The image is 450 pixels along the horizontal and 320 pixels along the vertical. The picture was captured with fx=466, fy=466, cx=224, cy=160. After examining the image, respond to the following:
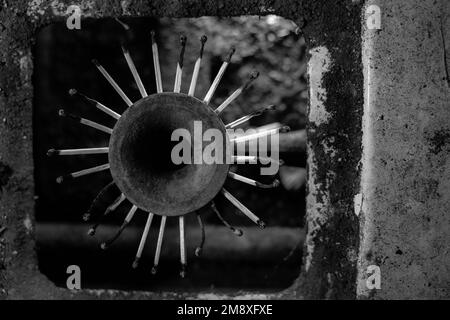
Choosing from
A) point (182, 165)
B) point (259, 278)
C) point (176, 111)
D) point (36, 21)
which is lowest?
point (259, 278)

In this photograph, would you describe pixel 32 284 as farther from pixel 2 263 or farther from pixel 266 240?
pixel 266 240

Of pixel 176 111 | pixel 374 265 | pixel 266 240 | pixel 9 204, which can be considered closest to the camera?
pixel 176 111

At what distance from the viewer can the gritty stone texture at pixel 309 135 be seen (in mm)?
1758

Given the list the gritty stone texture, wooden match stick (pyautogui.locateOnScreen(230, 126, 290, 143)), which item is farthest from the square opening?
wooden match stick (pyautogui.locateOnScreen(230, 126, 290, 143))

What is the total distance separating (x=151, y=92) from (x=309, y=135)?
1.47 metres

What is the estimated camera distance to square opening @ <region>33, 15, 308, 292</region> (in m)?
2.88

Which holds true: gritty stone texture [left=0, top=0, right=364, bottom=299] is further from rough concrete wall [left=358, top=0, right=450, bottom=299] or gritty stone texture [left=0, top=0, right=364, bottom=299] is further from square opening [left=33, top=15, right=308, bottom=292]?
square opening [left=33, top=15, right=308, bottom=292]

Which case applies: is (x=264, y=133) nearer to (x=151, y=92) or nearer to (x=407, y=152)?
(x=407, y=152)

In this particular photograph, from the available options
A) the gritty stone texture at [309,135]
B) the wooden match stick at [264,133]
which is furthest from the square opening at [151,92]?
the wooden match stick at [264,133]

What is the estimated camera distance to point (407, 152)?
1708 millimetres

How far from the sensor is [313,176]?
180 cm

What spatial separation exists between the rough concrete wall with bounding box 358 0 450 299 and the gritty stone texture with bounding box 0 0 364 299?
7cm

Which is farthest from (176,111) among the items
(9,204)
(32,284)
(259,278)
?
(259,278)
